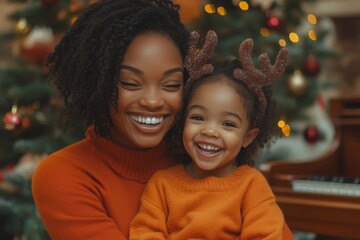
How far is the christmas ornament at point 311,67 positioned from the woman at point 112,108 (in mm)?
2316

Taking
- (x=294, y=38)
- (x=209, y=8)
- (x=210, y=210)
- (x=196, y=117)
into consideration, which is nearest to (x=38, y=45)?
(x=209, y=8)

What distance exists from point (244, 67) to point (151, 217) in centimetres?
48

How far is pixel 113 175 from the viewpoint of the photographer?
5.41 ft

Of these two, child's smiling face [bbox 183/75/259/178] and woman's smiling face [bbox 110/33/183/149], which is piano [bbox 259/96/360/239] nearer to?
child's smiling face [bbox 183/75/259/178]

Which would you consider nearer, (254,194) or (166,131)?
(254,194)

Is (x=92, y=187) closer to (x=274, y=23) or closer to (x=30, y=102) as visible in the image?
(x=30, y=102)

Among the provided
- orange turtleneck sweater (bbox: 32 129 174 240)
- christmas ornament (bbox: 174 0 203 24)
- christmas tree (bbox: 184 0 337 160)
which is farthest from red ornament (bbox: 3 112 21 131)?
orange turtleneck sweater (bbox: 32 129 174 240)

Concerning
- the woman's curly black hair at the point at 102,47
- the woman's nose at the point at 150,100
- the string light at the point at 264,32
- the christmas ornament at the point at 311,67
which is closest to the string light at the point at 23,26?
the string light at the point at 264,32

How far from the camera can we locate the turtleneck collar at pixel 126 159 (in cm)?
167

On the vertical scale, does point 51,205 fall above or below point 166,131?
below

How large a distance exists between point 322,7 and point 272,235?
167 inches

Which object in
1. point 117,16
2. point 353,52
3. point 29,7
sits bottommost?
point 353,52

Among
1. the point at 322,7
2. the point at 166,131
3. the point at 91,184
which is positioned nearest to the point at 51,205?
the point at 91,184

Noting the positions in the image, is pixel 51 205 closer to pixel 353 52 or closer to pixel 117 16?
pixel 117 16
